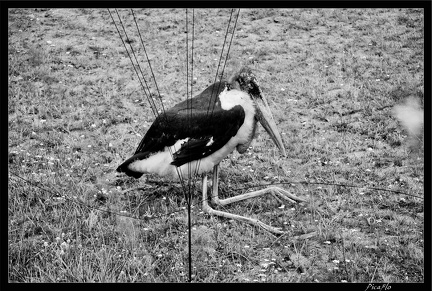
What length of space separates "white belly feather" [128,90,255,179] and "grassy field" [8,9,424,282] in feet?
1.04

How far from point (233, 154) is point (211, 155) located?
1.28 meters

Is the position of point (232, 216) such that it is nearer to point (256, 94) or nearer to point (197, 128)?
point (197, 128)

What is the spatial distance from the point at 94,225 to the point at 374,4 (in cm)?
276

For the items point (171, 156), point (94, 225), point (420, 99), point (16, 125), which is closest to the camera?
point (94, 225)

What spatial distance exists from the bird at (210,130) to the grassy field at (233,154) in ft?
1.23

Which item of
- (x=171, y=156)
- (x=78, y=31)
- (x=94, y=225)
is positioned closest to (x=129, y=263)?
(x=94, y=225)

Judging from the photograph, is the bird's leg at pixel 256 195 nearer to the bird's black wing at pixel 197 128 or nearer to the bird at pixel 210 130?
the bird at pixel 210 130

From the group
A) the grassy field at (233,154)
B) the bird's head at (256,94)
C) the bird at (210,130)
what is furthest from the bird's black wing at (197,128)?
the grassy field at (233,154)

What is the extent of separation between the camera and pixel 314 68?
816 cm

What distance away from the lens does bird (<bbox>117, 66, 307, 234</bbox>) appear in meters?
4.79

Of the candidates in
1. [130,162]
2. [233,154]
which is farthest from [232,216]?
[233,154]

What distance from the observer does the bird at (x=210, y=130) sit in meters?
4.79

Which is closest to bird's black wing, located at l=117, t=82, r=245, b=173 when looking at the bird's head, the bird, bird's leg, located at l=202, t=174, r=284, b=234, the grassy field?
the bird
